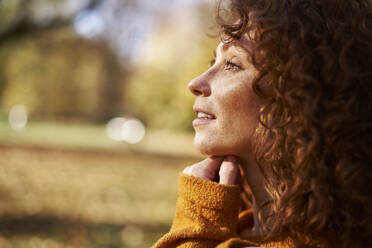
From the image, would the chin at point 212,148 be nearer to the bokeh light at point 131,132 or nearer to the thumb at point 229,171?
the thumb at point 229,171

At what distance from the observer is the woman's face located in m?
1.75

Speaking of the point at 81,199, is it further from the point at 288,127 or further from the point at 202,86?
the point at 288,127

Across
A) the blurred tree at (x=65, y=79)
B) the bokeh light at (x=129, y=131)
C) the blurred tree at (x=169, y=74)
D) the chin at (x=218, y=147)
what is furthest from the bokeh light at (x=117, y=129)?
the chin at (x=218, y=147)

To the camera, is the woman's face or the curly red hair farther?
the woman's face

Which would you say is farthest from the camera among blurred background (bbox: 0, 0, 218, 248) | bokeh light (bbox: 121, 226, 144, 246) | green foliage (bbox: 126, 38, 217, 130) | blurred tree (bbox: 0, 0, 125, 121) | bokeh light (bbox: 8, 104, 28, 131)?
green foliage (bbox: 126, 38, 217, 130)

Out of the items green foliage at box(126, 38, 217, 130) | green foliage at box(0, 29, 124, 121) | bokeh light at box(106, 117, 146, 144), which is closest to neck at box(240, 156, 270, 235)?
bokeh light at box(106, 117, 146, 144)

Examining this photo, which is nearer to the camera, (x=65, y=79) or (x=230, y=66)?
(x=230, y=66)

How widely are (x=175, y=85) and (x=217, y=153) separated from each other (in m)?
32.1

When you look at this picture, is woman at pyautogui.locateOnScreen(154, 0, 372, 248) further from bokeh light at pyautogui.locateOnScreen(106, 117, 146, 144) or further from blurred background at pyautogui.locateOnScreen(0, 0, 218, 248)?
bokeh light at pyautogui.locateOnScreen(106, 117, 146, 144)

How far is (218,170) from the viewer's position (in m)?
1.96

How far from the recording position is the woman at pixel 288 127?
5.04ft

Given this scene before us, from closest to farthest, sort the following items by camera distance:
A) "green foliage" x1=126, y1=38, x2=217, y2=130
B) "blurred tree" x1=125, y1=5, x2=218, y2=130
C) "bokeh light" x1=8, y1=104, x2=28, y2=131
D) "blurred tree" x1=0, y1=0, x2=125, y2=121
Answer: "blurred tree" x1=0, y1=0, x2=125, y2=121, "blurred tree" x1=125, y1=5, x2=218, y2=130, "bokeh light" x1=8, y1=104, x2=28, y2=131, "green foliage" x1=126, y1=38, x2=217, y2=130

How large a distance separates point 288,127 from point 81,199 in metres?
8.52

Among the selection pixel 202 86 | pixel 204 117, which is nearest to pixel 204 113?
pixel 204 117
